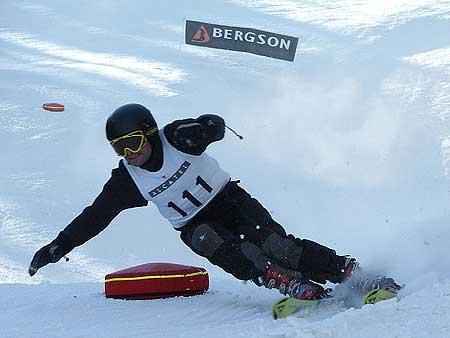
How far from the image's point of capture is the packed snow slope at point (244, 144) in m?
3.90

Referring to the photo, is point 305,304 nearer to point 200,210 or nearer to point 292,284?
point 292,284

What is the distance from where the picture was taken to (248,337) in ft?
9.42

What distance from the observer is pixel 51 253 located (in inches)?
170

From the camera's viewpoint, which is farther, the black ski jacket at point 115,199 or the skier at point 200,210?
the black ski jacket at point 115,199

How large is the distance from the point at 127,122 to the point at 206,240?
28.8 inches

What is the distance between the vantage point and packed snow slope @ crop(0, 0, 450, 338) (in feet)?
12.8

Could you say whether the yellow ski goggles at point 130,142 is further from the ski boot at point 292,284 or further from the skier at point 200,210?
the ski boot at point 292,284

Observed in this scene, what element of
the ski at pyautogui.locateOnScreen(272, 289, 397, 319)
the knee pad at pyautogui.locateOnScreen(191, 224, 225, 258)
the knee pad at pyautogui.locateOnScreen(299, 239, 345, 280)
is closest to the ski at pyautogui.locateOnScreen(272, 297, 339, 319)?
the ski at pyautogui.locateOnScreen(272, 289, 397, 319)

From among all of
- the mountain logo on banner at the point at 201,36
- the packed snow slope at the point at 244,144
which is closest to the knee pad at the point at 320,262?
the packed snow slope at the point at 244,144

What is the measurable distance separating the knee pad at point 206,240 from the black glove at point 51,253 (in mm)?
699

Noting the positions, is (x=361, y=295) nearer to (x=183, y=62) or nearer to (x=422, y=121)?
(x=422, y=121)

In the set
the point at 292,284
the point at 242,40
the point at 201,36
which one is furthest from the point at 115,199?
the point at 201,36

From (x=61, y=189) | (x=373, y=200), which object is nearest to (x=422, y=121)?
(x=373, y=200)

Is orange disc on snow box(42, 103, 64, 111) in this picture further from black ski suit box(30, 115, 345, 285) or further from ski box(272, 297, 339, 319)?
ski box(272, 297, 339, 319)
